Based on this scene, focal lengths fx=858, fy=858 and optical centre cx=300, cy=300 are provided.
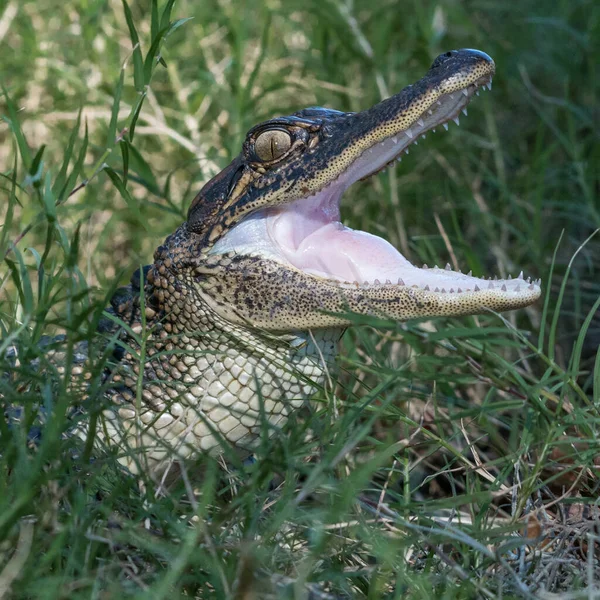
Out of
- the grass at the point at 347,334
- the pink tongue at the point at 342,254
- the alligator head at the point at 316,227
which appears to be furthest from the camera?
the pink tongue at the point at 342,254

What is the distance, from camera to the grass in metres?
1.83

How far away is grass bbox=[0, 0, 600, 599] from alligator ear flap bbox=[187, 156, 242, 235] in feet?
0.91

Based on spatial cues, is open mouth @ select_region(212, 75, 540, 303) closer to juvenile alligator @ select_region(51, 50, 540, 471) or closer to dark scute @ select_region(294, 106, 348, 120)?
juvenile alligator @ select_region(51, 50, 540, 471)

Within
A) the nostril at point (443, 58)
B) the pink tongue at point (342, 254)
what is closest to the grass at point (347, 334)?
the pink tongue at point (342, 254)

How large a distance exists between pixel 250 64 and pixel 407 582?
3.96 metres

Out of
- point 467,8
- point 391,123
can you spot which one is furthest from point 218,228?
point 467,8

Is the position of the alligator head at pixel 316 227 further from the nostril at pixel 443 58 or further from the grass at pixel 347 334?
the grass at pixel 347 334

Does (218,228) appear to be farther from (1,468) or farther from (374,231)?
(374,231)

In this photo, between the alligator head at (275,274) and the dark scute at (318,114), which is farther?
the dark scute at (318,114)

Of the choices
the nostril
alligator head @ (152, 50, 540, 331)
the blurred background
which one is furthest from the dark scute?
the blurred background

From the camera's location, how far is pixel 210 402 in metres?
2.61

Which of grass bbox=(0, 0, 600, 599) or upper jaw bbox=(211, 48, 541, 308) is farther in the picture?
upper jaw bbox=(211, 48, 541, 308)

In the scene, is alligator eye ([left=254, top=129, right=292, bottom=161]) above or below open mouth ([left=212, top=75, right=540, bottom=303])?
above

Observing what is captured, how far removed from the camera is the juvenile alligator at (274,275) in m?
2.54
